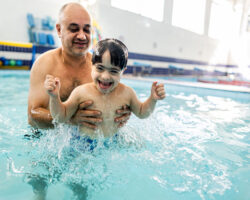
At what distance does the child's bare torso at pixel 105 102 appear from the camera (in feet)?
5.24

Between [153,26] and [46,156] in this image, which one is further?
[153,26]

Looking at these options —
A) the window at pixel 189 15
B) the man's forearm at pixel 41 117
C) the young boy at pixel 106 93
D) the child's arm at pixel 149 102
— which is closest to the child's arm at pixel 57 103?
the young boy at pixel 106 93

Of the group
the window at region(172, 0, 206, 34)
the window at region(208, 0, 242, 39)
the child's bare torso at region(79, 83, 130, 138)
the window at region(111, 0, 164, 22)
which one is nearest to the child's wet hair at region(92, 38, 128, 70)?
the child's bare torso at region(79, 83, 130, 138)

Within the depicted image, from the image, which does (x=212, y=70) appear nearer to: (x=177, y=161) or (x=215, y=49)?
(x=215, y=49)

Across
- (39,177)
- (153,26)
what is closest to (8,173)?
(39,177)

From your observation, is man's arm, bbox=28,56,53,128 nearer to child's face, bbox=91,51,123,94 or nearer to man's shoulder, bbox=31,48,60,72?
man's shoulder, bbox=31,48,60,72

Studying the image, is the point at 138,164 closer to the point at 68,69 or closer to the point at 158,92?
the point at 158,92

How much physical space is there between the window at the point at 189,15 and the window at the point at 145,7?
1.03 metres

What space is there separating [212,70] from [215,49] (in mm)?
1585

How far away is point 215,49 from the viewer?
1565cm

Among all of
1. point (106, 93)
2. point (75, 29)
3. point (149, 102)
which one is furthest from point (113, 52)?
point (75, 29)

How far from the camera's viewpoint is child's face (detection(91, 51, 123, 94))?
4.47ft

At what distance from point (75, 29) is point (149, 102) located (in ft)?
2.82

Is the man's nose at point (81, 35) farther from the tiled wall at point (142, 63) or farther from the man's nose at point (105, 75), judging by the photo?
the tiled wall at point (142, 63)
